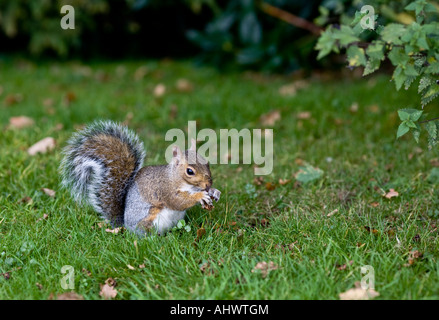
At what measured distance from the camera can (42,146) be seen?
3289 mm

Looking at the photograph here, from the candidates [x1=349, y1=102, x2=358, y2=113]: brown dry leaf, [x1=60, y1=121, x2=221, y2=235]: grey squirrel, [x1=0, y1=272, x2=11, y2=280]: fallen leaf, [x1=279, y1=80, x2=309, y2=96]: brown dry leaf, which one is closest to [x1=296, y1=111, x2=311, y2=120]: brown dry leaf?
[x1=349, y1=102, x2=358, y2=113]: brown dry leaf

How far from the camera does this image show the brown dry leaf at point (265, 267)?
77.1 inches

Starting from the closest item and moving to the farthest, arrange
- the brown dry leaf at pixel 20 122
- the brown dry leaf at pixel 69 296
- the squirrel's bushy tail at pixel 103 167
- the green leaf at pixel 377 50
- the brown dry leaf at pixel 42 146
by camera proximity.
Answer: the brown dry leaf at pixel 69 296
the green leaf at pixel 377 50
the squirrel's bushy tail at pixel 103 167
the brown dry leaf at pixel 42 146
the brown dry leaf at pixel 20 122

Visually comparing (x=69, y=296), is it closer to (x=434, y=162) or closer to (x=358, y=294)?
(x=358, y=294)

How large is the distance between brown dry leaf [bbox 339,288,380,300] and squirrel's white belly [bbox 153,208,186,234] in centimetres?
84

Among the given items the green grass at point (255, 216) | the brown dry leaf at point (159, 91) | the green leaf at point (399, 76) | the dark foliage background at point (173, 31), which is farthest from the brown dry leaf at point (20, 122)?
the green leaf at point (399, 76)

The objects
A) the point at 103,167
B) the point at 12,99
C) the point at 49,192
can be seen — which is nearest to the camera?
the point at 103,167

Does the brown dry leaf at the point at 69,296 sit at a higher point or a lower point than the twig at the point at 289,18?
lower

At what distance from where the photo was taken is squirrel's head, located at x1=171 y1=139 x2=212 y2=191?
2.29 meters

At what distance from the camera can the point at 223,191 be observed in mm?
2801

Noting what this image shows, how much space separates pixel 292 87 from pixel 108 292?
338cm

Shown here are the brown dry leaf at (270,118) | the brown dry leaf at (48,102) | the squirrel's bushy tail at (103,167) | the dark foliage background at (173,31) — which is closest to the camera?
the squirrel's bushy tail at (103,167)

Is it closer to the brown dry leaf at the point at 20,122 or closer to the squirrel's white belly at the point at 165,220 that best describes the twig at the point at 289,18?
the brown dry leaf at the point at 20,122

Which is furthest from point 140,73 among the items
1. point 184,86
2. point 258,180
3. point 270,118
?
point 258,180
